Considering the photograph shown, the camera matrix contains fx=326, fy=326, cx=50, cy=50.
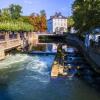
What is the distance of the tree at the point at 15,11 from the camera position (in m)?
125

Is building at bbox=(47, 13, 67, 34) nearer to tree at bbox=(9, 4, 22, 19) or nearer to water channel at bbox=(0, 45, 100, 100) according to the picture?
tree at bbox=(9, 4, 22, 19)

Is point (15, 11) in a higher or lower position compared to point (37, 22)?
higher

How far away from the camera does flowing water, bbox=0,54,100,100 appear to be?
23281 mm

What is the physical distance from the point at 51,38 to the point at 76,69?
7639 centimetres

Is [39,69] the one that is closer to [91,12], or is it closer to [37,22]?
[91,12]

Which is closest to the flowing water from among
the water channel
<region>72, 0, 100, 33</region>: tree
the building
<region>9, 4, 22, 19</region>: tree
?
the water channel

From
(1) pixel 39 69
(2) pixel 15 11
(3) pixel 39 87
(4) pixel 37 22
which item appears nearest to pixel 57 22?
(4) pixel 37 22

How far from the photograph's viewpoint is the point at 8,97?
76.0ft

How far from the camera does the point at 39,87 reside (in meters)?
26.1

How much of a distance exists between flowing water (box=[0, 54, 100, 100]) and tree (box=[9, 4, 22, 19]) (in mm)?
91427

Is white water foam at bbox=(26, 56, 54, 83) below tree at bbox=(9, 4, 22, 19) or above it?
below

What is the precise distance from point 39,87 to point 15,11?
102662 millimetres

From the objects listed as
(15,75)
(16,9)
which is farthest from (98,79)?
(16,9)

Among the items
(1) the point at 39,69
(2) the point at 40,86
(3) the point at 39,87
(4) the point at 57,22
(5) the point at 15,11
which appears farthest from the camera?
(4) the point at 57,22
